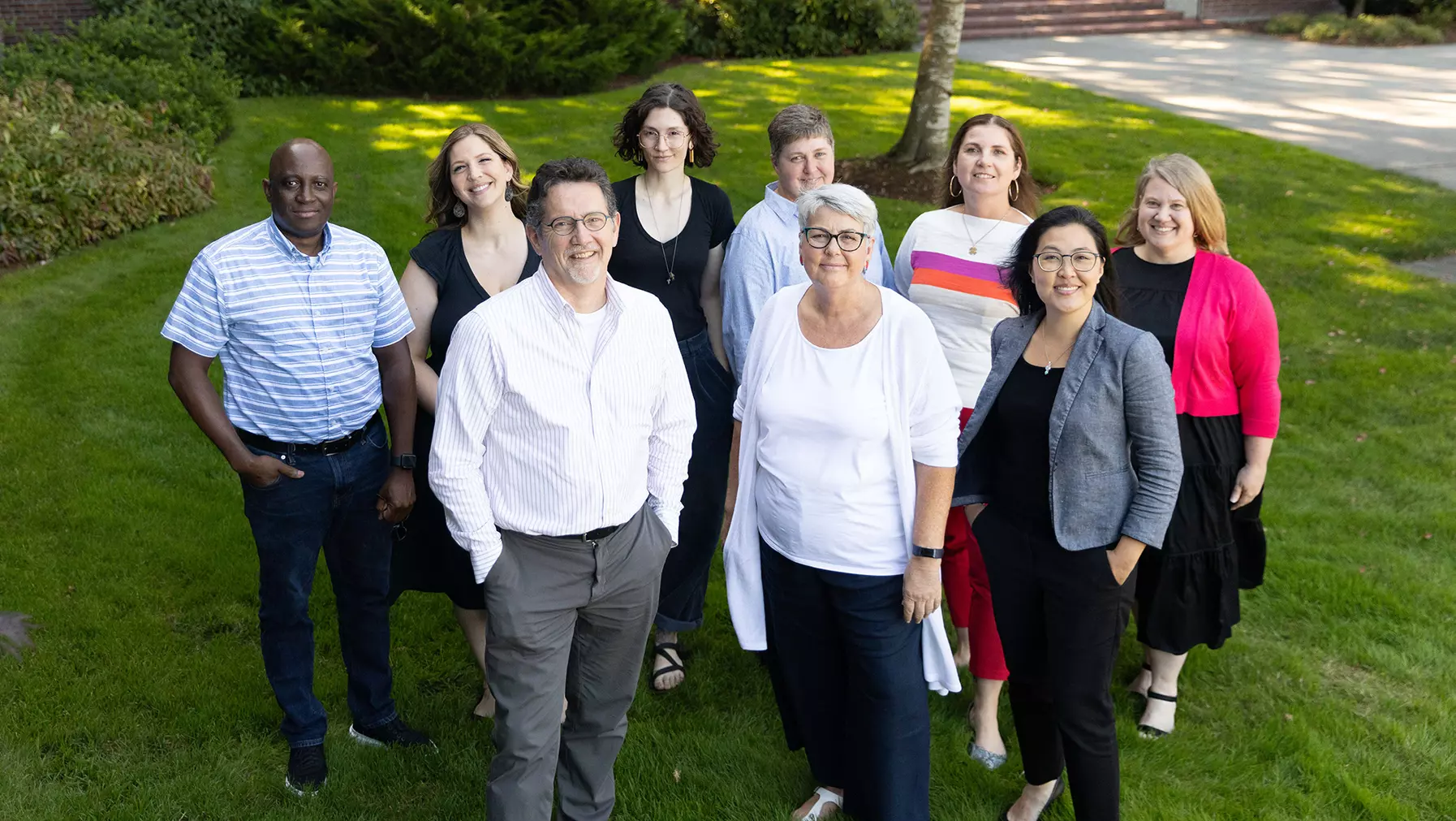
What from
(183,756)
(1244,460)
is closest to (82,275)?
(183,756)

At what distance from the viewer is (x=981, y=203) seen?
4.25 m

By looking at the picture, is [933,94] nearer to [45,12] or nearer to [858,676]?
[858,676]

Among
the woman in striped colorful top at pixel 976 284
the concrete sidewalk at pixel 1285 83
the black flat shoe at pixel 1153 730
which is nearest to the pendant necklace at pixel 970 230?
the woman in striped colorful top at pixel 976 284

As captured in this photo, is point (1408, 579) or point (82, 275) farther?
point (82, 275)

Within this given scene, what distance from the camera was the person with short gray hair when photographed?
420cm

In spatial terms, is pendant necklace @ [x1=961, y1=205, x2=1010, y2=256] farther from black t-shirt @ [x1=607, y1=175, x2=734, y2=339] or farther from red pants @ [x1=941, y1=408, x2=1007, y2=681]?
black t-shirt @ [x1=607, y1=175, x2=734, y2=339]

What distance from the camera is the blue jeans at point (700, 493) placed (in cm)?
458

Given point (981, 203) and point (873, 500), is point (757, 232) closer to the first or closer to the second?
point (981, 203)

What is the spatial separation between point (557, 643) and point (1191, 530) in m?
2.48

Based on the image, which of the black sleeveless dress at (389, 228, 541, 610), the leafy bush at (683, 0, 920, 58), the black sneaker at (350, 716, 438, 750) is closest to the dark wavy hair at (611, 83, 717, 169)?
the black sleeveless dress at (389, 228, 541, 610)

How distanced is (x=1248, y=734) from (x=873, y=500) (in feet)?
6.77

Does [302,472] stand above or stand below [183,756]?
above

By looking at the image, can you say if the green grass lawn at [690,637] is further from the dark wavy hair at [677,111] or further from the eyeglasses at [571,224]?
the dark wavy hair at [677,111]

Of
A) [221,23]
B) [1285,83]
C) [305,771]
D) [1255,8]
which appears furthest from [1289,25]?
[305,771]
